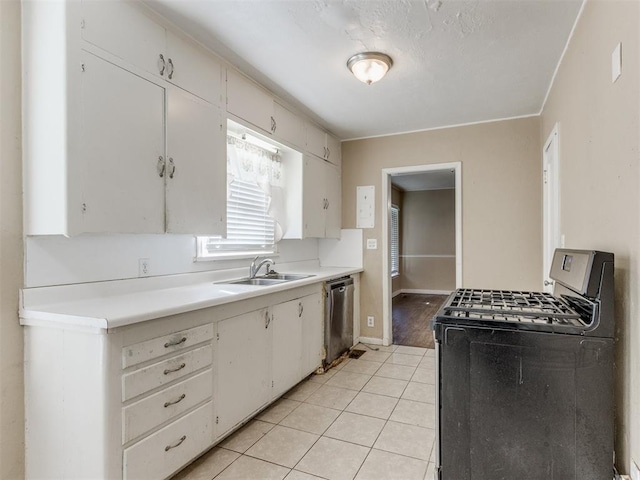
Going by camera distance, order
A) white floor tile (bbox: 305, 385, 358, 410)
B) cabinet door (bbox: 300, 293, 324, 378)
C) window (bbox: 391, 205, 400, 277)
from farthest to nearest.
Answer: window (bbox: 391, 205, 400, 277)
cabinet door (bbox: 300, 293, 324, 378)
white floor tile (bbox: 305, 385, 358, 410)

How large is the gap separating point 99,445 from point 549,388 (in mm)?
1760

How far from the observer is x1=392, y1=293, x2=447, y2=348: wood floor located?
456cm

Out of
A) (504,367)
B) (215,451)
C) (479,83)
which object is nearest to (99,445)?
(215,451)

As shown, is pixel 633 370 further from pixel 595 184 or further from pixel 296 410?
pixel 296 410

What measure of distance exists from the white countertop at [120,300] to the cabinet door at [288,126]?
4.86 feet

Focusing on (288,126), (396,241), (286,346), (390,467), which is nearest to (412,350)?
(286,346)

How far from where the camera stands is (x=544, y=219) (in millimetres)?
3461

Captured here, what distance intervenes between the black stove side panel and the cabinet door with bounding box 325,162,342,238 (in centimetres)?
297

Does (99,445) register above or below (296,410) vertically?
above

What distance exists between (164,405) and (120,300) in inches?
23.9

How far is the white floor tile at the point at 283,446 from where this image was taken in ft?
6.81

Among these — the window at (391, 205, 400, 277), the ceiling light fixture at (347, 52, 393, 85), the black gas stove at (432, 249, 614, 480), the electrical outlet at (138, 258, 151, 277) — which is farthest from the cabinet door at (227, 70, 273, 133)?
the window at (391, 205, 400, 277)

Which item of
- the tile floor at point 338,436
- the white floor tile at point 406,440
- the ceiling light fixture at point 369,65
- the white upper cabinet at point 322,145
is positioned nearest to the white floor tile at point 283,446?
the tile floor at point 338,436

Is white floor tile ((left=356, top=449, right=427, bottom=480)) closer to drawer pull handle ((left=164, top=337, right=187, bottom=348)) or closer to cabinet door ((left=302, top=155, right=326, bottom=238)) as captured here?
drawer pull handle ((left=164, top=337, right=187, bottom=348))
